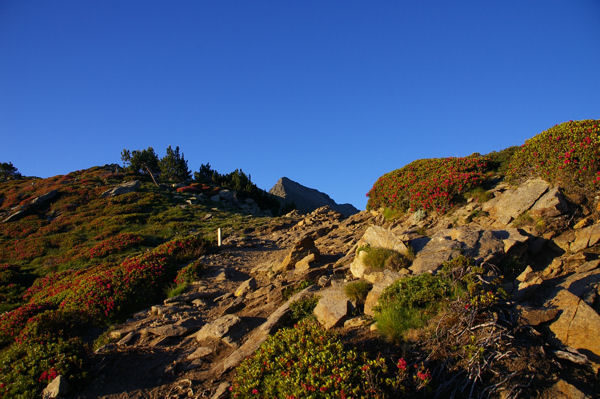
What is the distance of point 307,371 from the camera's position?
4.83m

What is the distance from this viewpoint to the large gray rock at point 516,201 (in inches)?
413

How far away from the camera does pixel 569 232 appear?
897 cm

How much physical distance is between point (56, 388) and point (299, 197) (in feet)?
170

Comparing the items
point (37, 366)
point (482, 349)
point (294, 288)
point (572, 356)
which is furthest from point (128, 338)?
point (572, 356)

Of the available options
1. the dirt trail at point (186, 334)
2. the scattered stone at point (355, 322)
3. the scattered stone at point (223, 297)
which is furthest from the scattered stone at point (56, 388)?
the scattered stone at point (355, 322)

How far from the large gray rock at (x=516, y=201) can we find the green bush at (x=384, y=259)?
413 cm

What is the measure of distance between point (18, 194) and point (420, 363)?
54778 mm

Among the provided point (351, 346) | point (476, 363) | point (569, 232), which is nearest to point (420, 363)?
point (476, 363)

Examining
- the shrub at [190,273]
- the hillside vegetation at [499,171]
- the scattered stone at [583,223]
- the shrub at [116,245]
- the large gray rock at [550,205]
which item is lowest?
the shrub at [190,273]

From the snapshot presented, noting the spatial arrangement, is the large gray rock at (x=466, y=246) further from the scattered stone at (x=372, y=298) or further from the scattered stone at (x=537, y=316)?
the scattered stone at (x=537, y=316)

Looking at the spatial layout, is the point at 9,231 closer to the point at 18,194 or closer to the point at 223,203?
the point at 18,194

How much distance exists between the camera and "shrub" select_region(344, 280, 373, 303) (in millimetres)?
7566

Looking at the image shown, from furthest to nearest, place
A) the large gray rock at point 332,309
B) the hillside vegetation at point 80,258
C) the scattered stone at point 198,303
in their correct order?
the scattered stone at point 198,303 < the hillside vegetation at point 80,258 < the large gray rock at point 332,309

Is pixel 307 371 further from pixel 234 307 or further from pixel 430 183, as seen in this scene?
pixel 430 183
